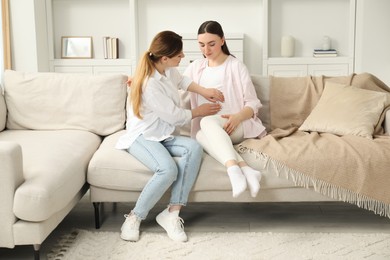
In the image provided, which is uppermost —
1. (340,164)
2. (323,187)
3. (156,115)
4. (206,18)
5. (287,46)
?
(206,18)

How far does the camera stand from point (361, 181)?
8.63ft

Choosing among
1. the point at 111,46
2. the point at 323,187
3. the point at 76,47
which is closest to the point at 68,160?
the point at 323,187

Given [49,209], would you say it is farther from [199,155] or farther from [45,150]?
[199,155]

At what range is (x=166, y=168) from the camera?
2592 millimetres

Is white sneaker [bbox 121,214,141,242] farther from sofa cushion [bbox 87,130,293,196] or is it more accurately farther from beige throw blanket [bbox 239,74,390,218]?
beige throw blanket [bbox 239,74,390,218]

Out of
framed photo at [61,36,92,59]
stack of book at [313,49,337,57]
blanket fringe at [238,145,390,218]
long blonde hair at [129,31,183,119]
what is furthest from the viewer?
framed photo at [61,36,92,59]

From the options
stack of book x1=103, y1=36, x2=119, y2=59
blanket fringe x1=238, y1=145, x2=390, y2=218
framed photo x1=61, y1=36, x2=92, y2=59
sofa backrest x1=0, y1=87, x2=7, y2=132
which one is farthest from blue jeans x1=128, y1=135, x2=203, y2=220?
framed photo x1=61, y1=36, x2=92, y2=59

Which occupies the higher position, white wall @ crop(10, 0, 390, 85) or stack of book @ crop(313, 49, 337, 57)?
white wall @ crop(10, 0, 390, 85)

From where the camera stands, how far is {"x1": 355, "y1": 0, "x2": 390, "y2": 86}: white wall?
563 centimetres

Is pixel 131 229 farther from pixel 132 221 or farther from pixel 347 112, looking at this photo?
pixel 347 112

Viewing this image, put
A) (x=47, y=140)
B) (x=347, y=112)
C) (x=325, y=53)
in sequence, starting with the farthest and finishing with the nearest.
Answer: (x=325, y=53), (x=347, y=112), (x=47, y=140)

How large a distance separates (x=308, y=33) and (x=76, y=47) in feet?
8.31

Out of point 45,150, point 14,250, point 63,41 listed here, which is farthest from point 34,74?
point 63,41

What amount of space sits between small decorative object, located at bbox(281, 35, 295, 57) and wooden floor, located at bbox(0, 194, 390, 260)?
2.98m
